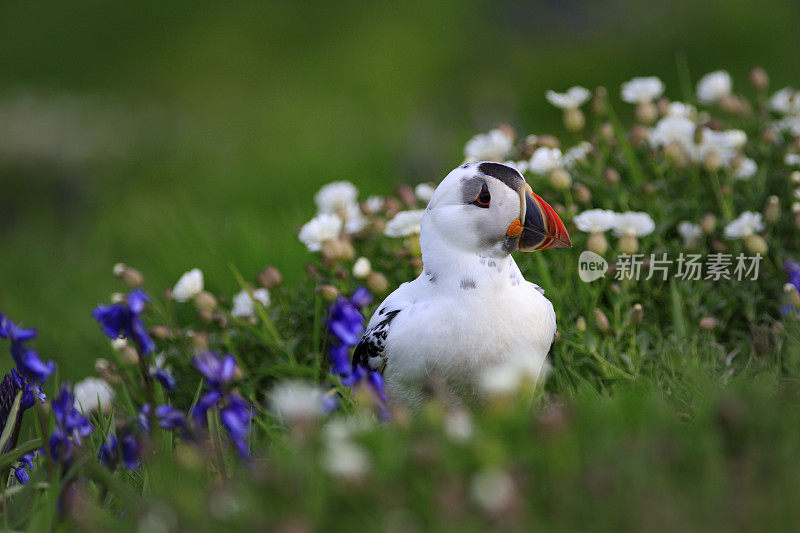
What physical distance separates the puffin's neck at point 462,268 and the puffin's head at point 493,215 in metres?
0.02

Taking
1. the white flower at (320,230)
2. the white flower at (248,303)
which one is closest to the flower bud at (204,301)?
the white flower at (248,303)

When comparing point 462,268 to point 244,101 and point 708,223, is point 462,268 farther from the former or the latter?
point 244,101

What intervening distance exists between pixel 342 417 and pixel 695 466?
4.06 ft

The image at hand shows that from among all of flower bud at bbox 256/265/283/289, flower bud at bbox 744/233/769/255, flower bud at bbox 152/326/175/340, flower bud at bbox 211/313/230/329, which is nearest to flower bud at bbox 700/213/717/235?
flower bud at bbox 744/233/769/255

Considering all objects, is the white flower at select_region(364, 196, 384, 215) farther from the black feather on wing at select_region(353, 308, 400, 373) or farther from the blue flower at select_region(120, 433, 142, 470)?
the blue flower at select_region(120, 433, 142, 470)

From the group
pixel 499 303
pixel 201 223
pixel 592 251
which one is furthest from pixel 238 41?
pixel 499 303

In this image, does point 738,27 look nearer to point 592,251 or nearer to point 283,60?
point 283,60

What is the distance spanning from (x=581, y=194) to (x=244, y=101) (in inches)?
333

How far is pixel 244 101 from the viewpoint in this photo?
1174cm

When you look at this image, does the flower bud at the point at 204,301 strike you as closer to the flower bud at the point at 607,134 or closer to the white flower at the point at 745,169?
the flower bud at the point at 607,134

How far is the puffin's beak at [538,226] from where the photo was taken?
2785mm

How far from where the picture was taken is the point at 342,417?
291cm

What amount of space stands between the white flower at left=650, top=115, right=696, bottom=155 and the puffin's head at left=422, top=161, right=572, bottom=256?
1.64 meters

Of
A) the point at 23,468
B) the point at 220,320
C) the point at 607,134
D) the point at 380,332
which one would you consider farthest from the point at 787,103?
the point at 23,468
